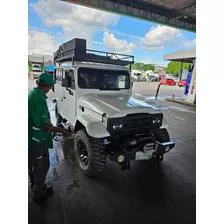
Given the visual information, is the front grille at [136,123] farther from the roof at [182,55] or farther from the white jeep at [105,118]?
the roof at [182,55]

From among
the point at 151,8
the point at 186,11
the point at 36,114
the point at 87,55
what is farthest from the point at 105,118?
the point at 186,11

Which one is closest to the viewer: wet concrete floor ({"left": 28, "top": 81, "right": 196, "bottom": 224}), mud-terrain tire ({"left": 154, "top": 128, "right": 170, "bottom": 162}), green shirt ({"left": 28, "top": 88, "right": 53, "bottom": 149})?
green shirt ({"left": 28, "top": 88, "right": 53, "bottom": 149})

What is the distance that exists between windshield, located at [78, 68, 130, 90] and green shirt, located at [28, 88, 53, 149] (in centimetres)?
138

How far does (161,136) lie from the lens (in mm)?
3463

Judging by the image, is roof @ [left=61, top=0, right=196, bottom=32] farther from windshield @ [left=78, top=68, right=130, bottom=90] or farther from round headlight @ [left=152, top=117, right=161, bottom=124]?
round headlight @ [left=152, top=117, right=161, bottom=124]

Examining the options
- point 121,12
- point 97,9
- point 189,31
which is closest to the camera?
point 97,9

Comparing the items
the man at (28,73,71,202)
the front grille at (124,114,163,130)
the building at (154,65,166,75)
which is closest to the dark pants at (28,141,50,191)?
the man at (28,73,71,202)

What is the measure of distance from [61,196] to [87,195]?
1.20 feet

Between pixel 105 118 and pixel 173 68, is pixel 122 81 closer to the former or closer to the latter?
pixel 105 118

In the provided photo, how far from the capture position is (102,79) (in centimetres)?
369

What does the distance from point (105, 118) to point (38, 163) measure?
3.69ft

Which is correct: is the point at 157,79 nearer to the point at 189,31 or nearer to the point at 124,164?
the point at 189,31

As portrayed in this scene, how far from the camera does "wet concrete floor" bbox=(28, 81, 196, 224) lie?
2.19 m
